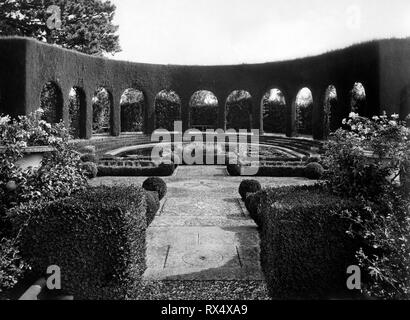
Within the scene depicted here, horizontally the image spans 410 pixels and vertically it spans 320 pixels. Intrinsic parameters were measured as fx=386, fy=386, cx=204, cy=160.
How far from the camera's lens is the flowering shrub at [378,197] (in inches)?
184

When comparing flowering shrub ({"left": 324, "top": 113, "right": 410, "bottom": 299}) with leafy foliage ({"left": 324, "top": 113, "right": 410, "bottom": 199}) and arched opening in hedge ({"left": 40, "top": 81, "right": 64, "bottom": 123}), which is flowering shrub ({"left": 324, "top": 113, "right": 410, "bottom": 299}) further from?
arched opening in hedge ({"left": 40, "top": 81, "right": 64, "bottom": 123})

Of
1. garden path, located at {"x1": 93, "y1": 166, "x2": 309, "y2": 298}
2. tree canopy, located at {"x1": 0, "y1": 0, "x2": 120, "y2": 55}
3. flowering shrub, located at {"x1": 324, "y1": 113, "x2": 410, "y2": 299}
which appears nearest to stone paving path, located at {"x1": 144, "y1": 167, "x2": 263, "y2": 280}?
garden path, located at {"x1": 93, "y1": 166, "x2": 309, "y2": 298}

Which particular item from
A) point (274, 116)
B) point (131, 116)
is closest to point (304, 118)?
point (274, 116)

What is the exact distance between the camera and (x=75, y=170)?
23.3 feet

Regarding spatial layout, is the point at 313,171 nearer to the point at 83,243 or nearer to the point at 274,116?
the point at 83,243

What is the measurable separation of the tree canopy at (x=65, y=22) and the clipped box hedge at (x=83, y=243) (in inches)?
1052

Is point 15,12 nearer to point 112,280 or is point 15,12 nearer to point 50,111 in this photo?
point 50,111

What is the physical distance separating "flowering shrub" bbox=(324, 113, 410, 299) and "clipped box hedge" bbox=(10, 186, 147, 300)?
10.1 feet

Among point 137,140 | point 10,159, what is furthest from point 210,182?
point 137,140

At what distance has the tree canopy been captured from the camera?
99.4 feet

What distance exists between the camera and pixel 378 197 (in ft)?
18.8

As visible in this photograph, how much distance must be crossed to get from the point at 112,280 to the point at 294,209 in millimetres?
2704

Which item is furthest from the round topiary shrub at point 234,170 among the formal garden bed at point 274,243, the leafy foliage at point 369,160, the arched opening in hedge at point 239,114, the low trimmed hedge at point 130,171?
the arched opening in hedge at point 239,114

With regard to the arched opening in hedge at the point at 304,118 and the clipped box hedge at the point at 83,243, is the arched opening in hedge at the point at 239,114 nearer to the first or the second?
the arched opening in hedge at the point at 304,118
